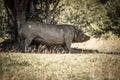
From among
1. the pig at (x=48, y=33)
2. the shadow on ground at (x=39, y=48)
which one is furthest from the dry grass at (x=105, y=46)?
the pig at (x=48, y=33)

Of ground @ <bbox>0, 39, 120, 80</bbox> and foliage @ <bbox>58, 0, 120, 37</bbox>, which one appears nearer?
ground @ <bbox>0, 39, 120, 80</bbox>

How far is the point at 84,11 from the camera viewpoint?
1405 inches

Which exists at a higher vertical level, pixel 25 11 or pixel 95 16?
pixel 25 11

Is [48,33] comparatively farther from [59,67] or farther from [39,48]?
[59,67]

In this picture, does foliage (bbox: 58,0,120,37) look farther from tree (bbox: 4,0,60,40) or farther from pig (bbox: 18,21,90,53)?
pig (bbox: 18,21,90,53)

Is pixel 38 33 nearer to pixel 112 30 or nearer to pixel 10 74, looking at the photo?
pixel 10 74

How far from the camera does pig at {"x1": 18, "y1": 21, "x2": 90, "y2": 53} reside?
15.8 m

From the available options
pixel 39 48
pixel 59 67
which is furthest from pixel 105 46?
pixel 59 67

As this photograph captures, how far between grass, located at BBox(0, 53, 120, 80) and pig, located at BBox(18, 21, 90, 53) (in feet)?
10.7

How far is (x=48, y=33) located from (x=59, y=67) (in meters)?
5.61

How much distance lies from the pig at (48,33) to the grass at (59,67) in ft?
10.7

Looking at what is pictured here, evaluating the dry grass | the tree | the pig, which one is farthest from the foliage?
the pig

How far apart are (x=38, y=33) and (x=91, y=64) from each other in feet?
16.7

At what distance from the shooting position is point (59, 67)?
10.9m
